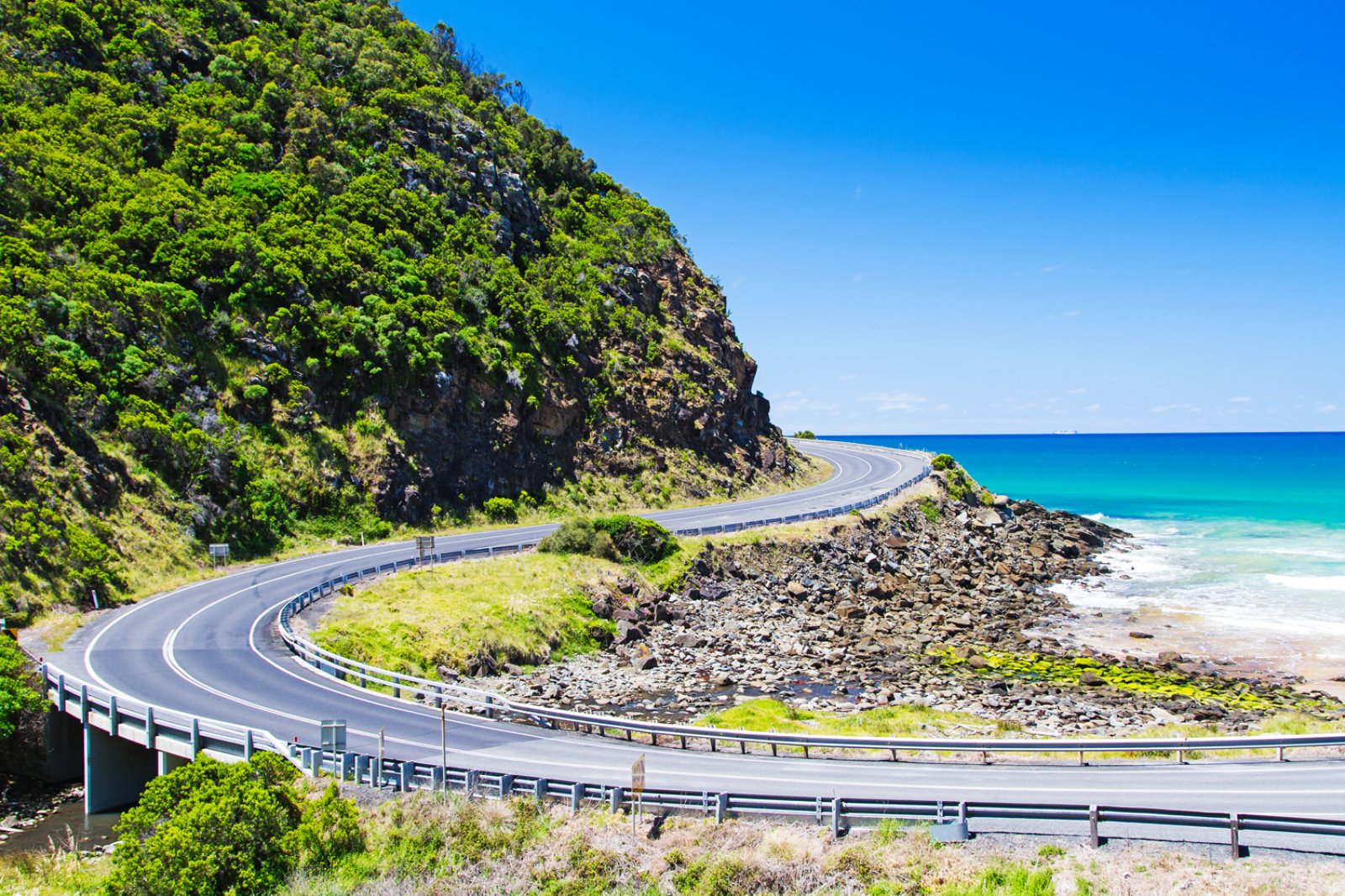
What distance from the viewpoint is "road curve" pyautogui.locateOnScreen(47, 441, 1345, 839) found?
725 inches

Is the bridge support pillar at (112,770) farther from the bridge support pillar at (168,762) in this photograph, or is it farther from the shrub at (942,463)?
the shrub at (942,463)

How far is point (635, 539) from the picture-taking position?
44.8 m

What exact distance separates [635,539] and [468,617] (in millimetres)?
12325

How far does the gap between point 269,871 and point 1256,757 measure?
22253 millimetres

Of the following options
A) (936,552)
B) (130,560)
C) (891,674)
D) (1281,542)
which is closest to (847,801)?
(891,674)

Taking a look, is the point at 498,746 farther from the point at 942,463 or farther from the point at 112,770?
the point at 942,463

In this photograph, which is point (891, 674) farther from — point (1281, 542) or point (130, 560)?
point (1281, 542)

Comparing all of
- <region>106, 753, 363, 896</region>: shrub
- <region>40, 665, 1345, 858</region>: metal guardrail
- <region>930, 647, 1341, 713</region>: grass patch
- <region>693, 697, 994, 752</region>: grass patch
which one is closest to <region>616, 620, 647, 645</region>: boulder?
<region>693, 697, 994, 752</region>: grass patch

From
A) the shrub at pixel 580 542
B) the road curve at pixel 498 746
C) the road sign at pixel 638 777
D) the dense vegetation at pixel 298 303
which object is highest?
the dense vegetation at pixel 298 303

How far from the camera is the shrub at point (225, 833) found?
50.7 feet

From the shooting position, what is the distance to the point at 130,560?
3803cm

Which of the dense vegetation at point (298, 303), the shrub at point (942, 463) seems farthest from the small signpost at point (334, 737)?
the shrub at point (942, 463)

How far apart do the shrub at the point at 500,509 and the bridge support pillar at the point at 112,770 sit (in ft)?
98.6

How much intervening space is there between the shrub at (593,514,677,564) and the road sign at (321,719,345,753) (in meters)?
25.9
